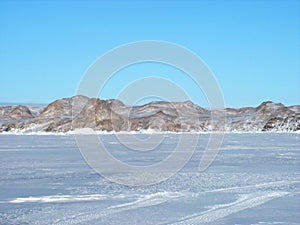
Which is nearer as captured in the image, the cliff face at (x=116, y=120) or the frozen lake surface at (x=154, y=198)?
the frozen lake surface at (x=154, y=198)

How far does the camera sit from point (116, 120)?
350 feet

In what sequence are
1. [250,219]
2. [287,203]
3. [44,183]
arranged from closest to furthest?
[250,219]
[287,203]
[44,183]

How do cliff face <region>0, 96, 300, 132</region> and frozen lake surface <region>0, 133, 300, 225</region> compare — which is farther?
cliff face <region>0, 96, 300, 132</region>

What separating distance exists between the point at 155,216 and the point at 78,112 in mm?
109154

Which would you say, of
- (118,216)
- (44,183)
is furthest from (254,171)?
(118,216)

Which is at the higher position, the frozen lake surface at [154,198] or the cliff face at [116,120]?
the cliff face at [116,120]

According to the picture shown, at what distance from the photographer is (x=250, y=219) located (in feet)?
26.0

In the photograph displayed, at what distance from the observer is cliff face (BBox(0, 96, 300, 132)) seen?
314ft

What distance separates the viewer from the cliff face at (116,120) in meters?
95.7

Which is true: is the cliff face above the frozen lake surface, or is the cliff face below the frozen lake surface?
above

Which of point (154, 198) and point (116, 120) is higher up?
point (116, 120)

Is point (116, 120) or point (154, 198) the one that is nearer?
point (154, 198)

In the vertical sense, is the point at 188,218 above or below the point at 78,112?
below

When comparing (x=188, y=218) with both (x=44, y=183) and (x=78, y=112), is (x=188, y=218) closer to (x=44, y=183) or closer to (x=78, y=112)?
(x=44, y=183)
